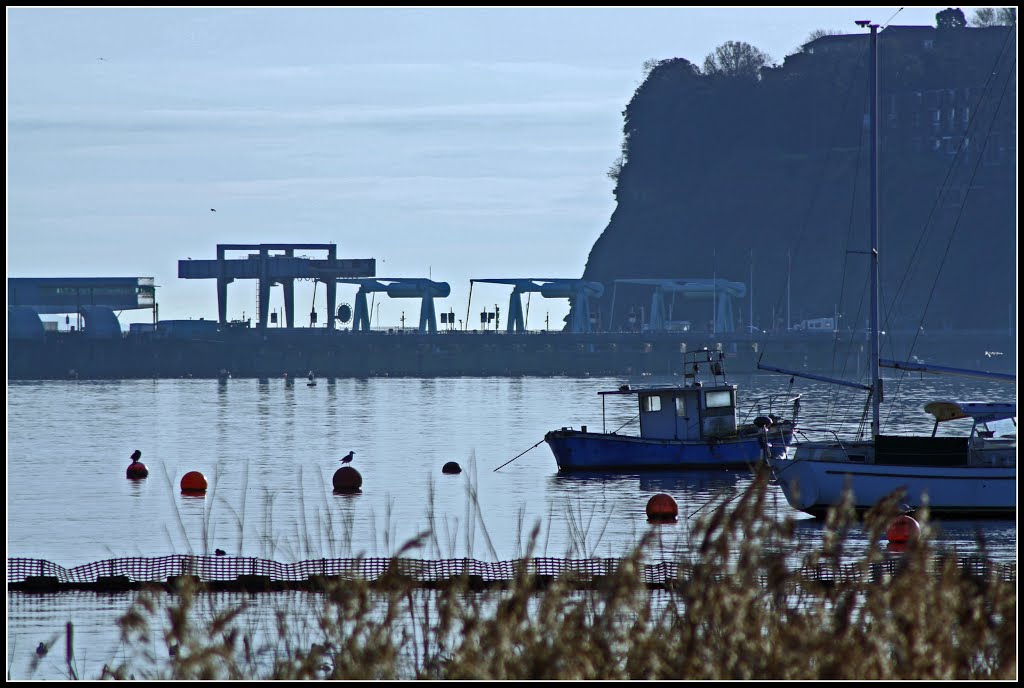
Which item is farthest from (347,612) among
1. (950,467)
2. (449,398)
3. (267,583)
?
(449,398)

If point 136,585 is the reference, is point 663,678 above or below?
above

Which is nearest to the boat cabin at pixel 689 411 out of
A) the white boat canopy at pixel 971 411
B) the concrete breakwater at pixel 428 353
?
the white boat canopy at pixel 971 411

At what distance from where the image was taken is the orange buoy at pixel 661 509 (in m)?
33.3

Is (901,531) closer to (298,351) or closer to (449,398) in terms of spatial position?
(449,398)

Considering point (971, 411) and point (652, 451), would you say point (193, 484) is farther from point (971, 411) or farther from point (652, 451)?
point (971, 411)

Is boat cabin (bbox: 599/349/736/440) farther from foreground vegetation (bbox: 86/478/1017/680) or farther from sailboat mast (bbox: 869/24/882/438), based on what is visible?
foreground vegetation (bbox: 86/478/1017/680)

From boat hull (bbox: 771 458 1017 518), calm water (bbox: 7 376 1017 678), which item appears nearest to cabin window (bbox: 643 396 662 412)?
calm water (bbox: 7 376 1017 678)

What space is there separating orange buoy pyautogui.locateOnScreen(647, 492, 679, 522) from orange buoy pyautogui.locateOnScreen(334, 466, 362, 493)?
13.0 meters

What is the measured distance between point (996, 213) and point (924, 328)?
21.6 metres

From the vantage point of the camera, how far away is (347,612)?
7852mm

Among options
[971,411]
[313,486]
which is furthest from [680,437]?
[971,411]

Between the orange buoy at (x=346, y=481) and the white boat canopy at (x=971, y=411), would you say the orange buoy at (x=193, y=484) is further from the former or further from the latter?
the white boat canopy at (x=971, y=411)

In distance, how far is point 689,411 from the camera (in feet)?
153

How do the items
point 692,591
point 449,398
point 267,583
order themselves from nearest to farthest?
point 692,591
point 267,583
point 449,398
